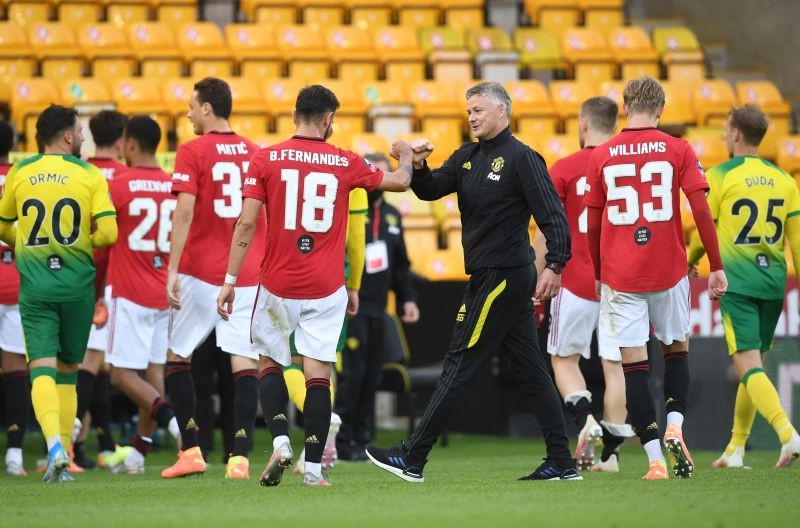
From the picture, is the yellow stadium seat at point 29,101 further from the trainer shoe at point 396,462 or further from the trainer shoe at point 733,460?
the trainer shoe at point 396,462

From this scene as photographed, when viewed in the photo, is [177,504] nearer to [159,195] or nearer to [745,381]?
[159,195]

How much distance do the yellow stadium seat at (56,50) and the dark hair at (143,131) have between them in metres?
7.88

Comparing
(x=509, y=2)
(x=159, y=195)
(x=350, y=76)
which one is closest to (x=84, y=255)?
(x=159, y=195)

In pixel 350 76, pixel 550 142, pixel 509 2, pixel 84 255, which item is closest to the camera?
pixel 84 255

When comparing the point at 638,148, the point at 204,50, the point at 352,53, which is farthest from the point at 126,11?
the point at 638,148

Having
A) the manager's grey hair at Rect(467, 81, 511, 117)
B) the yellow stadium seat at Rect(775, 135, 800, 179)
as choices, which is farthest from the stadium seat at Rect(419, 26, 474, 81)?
the manager's grey hair at Rect(467, 81, 511, 117)

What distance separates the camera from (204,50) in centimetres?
1645

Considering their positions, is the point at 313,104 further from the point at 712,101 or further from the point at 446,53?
the point at 712,101

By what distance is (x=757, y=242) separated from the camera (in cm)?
811

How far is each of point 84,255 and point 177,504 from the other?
255 centimetres

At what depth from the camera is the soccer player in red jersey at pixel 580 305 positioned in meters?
7.99

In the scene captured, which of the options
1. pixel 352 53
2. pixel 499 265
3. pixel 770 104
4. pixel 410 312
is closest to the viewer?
pixel 499 265

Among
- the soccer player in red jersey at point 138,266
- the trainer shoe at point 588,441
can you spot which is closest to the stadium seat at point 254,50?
the soccer player in red jersey at point 138,266

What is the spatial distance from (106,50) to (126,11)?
1174mm
